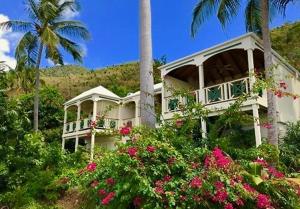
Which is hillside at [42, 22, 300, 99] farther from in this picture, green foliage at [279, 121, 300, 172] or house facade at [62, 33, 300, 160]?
green foliage at [279, 121, 300, 172]

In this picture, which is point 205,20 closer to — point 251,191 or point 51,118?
point 251,191

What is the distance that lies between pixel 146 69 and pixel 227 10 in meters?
6.33

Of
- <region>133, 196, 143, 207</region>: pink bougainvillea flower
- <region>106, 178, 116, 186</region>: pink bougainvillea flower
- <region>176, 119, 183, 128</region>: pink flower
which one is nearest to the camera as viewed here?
<region>133, 196, 143, 207</region>: pink bougainvillea flower

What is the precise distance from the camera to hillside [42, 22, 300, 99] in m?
33.7

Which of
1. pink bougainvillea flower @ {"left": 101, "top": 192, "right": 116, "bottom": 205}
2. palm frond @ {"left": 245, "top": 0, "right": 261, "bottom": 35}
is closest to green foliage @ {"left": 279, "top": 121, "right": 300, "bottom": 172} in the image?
palm frond @ {"left": 245, "top": 0, "right": 261, "bottom": 35}

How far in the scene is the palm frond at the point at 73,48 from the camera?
22672 mm

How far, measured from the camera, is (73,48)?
22938 millimetres

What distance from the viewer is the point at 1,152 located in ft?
36.3

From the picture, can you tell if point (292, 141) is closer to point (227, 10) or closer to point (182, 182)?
point (227, 10)

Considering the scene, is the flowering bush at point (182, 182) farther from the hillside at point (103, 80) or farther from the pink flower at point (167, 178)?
the hillside at point (103, 80)

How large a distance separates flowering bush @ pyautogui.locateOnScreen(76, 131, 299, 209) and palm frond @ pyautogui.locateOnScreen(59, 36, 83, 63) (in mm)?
17000

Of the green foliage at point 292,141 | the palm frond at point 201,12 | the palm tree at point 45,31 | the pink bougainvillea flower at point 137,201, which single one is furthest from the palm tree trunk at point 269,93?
the palm tree at point 45,31

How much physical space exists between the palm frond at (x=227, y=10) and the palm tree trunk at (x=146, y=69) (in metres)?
4.74

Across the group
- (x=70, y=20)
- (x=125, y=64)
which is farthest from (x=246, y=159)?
(x=125, y=64)
